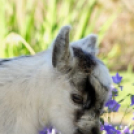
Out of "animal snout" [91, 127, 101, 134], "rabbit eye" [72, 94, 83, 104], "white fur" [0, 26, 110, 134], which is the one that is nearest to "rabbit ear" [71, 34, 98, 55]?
"white fur" [0, 26, 110, 134]

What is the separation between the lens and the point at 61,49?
275cm

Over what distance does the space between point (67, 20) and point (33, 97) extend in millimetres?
3958

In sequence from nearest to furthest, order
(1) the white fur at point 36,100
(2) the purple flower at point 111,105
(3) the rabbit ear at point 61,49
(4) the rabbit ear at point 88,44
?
(3) the rabbit ear at point 61,49, (1) the white fur at point 36,100, (2) the purple flower at point 111,105, (4) the rabbit ear at point 88,44

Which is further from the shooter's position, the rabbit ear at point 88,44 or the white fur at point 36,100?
the rabbit ear at point 88,44

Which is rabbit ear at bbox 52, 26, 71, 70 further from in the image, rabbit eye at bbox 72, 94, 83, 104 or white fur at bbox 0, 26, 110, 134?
rabbit eye at bbox 72, 94, 83, 104

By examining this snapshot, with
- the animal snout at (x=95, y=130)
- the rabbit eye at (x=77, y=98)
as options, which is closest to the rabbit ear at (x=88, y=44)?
the rabbit eye at (x=77, y=98)

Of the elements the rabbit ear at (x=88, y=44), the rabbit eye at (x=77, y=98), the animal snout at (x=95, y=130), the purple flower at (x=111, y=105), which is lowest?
the animal snout at (x=95, y=130)

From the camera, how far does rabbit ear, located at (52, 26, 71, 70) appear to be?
271 centimetres

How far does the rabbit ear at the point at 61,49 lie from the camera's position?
271 cm

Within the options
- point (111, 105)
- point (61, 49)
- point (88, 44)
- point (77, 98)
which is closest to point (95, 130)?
point (77, 98)

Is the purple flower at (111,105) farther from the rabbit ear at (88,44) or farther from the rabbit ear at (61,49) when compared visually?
the rabbit ear at (61,49)

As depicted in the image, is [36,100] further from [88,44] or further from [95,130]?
[88,44]

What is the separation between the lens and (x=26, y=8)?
265 inches

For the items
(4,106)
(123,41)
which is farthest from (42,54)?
(123,41)
